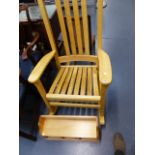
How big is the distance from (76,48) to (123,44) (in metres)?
0.90

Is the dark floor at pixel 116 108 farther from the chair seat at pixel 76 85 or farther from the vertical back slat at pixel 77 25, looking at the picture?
the vertical back slat at pixel 77 25

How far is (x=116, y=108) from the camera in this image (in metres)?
1.53

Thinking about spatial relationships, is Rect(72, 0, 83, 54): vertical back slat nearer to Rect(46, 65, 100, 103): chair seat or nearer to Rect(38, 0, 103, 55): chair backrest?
Rect(38, 0, 103, 55): chair backrest

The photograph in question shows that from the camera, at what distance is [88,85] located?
1.29 metres

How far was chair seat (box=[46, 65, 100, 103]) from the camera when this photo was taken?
46.8 inches

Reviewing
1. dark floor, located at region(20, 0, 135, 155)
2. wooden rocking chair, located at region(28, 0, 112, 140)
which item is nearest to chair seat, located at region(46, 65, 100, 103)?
wooden rocking chair, located at region(28, 0, 112, 140)

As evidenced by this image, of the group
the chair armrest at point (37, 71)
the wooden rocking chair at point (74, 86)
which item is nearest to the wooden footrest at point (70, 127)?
the wooden rocking chair at point (74, 86)

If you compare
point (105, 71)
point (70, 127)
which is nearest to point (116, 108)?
point (70, 127)

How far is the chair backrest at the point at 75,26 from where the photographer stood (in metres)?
1.23

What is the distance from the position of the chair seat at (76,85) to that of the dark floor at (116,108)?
1.22 feet

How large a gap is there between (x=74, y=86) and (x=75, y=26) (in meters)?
0.49
